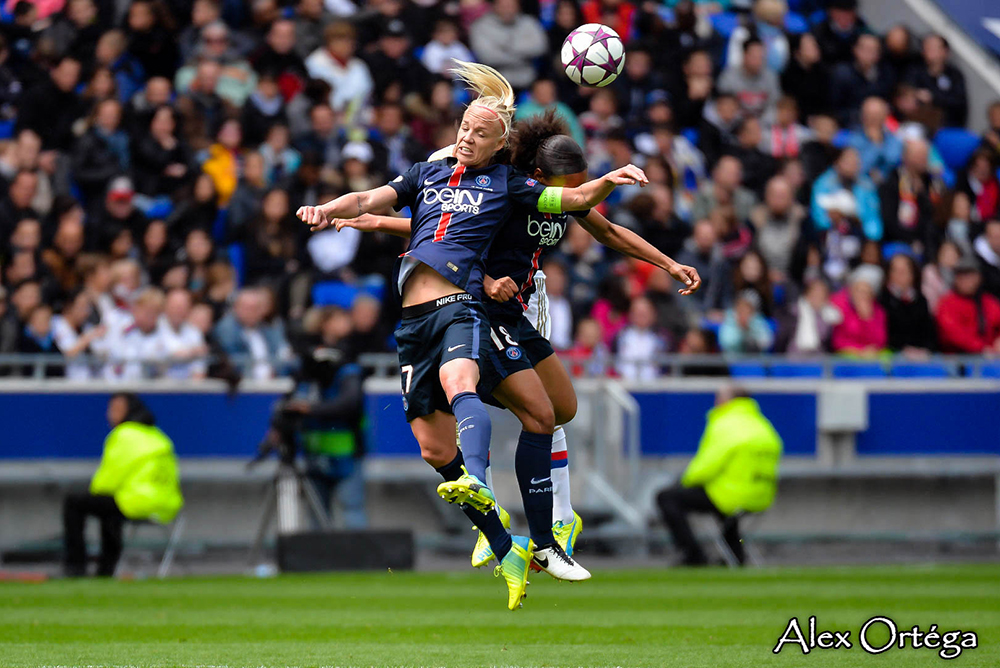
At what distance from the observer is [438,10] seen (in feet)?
61.9

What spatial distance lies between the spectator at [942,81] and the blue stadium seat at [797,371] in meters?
6.00

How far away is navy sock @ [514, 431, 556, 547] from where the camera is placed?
8.35 metres

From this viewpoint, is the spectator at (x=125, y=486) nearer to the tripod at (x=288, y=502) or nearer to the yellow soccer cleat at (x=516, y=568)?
the tripod at (x=288, y=502)

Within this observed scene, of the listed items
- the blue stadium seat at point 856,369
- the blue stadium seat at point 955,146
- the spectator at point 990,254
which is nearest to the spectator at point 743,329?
the blue stadium seat at point 856,369

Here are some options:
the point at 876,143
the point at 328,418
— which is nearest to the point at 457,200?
the point at 328,418

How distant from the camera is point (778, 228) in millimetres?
17438

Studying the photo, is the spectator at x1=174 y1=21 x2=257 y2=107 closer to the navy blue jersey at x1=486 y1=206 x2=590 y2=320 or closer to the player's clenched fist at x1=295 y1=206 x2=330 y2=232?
the navy blue jersey at x1=486 y1=206 x2=590 y2=320

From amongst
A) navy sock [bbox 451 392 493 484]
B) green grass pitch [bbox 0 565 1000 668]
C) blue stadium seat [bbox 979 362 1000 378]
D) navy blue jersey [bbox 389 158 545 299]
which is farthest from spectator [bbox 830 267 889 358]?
navy sock [bbox 451 392 493 484]

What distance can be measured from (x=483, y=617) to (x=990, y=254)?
33.6 feet

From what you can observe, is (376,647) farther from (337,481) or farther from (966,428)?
(966,428)

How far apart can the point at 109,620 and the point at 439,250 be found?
3.93m

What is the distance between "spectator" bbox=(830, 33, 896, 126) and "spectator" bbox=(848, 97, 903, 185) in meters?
0.83

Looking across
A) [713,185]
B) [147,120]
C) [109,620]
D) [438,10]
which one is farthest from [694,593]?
[438,10]

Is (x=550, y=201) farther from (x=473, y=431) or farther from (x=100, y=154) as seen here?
(x=100, y=154)
